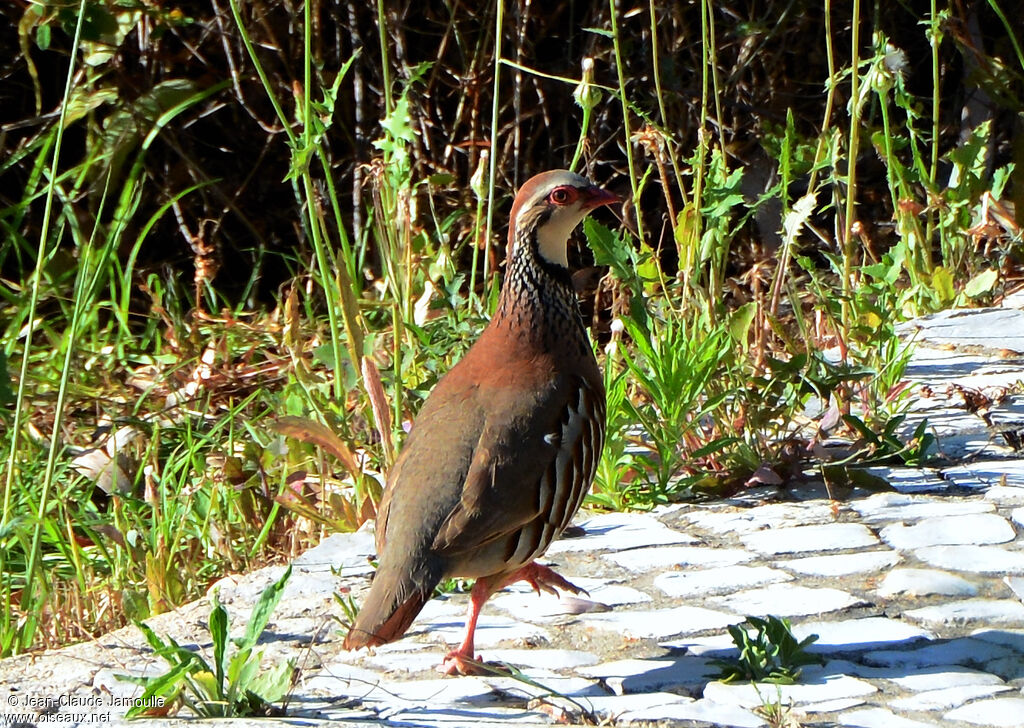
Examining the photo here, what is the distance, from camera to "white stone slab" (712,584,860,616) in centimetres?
348

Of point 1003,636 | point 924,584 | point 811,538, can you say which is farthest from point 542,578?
point 1003,636

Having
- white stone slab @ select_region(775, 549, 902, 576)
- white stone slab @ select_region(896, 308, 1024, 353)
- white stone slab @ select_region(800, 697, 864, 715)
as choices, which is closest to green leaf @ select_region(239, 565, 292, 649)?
white stone slab @ select_region(800, 697, 864, 715)

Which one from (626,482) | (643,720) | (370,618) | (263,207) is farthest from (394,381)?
(263,207)

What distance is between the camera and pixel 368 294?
736 cm

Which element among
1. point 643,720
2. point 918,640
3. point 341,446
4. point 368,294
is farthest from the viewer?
point 368,294

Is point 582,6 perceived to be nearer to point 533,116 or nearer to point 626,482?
point 533,116

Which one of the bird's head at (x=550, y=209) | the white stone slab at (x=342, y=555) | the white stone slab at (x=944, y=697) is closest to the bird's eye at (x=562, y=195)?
the bird's head at (x=550, y=209)

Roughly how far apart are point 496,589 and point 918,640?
100 cm

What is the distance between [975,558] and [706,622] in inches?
31.1

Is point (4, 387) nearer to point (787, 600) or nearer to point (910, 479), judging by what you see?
point (787, 600)

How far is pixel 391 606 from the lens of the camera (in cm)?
309

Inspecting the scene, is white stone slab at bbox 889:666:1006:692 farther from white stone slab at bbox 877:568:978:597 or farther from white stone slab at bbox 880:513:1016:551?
white stone slab at bbox 880:513:1016:551

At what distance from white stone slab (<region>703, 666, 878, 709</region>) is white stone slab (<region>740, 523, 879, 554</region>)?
2.73 feet

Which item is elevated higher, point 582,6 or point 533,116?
point 582,6
